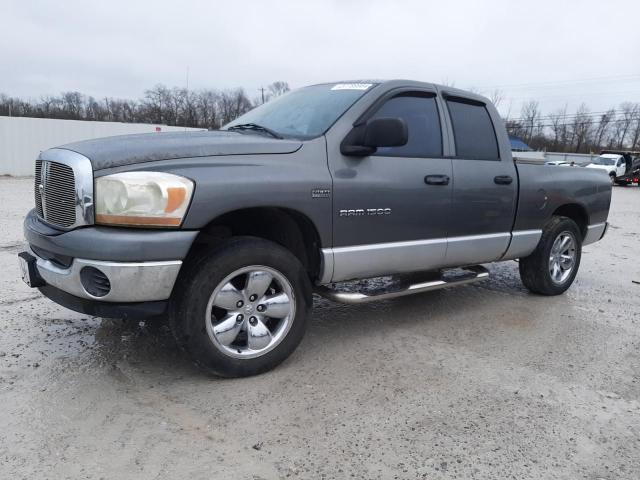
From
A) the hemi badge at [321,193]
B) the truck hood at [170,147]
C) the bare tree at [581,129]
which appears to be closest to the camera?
the truck hood at [170,147]

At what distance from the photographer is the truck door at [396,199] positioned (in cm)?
341

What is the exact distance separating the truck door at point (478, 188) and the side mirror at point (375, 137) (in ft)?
3.12

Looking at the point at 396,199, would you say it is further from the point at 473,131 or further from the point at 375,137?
the point at 473,131

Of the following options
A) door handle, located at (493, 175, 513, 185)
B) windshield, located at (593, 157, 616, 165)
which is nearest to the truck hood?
door handle, located at (493, 175, 513, 185)

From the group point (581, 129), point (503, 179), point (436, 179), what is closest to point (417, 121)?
point (436, 179)

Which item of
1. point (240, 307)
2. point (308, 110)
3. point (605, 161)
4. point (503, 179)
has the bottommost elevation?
point (240, 307)

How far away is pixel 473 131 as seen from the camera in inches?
174

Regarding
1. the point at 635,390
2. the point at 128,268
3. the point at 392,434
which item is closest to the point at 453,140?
the point at 635,390

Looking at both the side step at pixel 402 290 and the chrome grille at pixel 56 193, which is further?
the side step at pixel 402 290

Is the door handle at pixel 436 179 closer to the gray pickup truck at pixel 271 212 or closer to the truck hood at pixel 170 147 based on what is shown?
the gray pickup truck at pixel 271 212

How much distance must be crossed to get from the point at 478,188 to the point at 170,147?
8.33 ft

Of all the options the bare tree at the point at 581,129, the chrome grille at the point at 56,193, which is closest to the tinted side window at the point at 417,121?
the chrome grille at the point at 56,193

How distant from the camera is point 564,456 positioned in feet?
8.17

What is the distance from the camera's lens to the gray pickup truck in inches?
107
